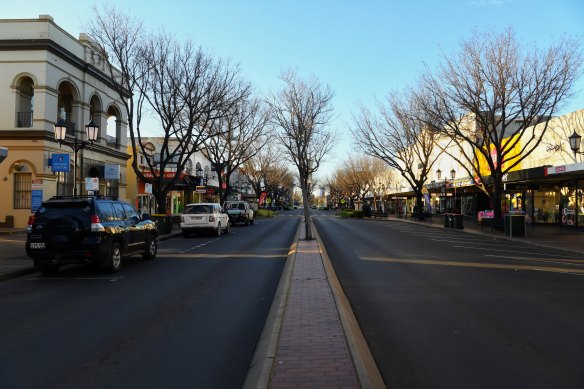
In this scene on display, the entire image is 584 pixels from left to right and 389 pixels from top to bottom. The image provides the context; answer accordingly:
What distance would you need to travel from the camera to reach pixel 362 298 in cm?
851

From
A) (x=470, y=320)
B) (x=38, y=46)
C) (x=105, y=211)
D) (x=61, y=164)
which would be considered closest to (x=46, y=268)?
(x=105, y=211)

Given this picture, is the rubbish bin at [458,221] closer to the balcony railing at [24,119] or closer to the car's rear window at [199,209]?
the car's rear window at [199,209]

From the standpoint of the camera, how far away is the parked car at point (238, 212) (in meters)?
36.6

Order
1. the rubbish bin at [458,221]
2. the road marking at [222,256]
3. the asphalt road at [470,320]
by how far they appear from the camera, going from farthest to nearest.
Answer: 1. the rubbish bin at [458,221]
2. the road marking at [222,256]
3. the asphalt road at [470,320]

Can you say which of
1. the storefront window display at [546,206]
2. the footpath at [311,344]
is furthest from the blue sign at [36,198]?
the storefront window display at [546,206]

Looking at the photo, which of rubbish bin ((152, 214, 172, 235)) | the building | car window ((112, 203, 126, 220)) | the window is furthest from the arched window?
car window ((112, 203, 126, 220))

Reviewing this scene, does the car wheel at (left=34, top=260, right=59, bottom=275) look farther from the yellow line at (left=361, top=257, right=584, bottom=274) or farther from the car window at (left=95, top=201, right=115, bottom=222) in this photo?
the yellow line at (left=361, top=257, right=584, bottom=274)

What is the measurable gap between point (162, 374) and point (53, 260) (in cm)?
756

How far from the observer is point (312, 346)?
Answer: 524 cm

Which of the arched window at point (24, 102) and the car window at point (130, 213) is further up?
the arched window at point (24, 102)

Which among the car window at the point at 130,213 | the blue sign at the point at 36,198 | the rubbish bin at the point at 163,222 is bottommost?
the rubbish bin at the point at 163,222

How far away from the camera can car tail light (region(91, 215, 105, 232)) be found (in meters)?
11.3

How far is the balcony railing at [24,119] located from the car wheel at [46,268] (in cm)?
1518

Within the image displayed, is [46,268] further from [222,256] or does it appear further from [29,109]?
[29,109]
